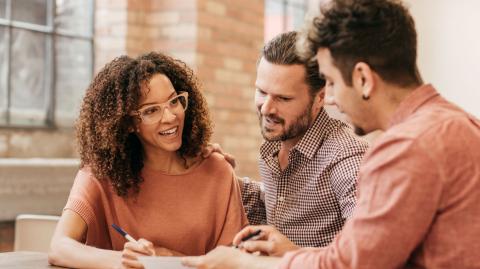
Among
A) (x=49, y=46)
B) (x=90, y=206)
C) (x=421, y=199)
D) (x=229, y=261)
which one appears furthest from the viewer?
(x=49, y=46)

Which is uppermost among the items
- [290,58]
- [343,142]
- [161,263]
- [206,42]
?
[206,42]

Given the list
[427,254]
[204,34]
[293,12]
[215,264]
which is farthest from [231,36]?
[427,254]

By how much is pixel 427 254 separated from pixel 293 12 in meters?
4.07

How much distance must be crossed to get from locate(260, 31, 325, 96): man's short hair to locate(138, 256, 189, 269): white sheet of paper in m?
0.80

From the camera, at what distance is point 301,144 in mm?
2039

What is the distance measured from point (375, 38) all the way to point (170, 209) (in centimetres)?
100

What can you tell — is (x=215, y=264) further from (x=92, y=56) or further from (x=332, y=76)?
(x=92, y=56)

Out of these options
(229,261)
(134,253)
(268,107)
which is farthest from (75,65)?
(229,261)

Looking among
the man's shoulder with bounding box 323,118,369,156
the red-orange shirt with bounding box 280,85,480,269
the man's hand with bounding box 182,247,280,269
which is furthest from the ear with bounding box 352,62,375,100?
the man's shoulder with bounding box 323,118,369,156

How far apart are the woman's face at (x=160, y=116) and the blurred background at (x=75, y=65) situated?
1300 millimetres

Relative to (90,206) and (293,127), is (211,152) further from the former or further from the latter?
(90,206)

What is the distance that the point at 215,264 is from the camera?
1.42m

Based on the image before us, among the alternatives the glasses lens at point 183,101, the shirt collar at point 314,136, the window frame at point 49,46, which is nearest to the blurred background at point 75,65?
the window frame at point 49,46

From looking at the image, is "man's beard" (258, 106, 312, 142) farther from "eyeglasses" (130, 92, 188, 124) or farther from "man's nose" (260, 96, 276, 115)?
"eyeglasses" (130, 92, 188, 124)
